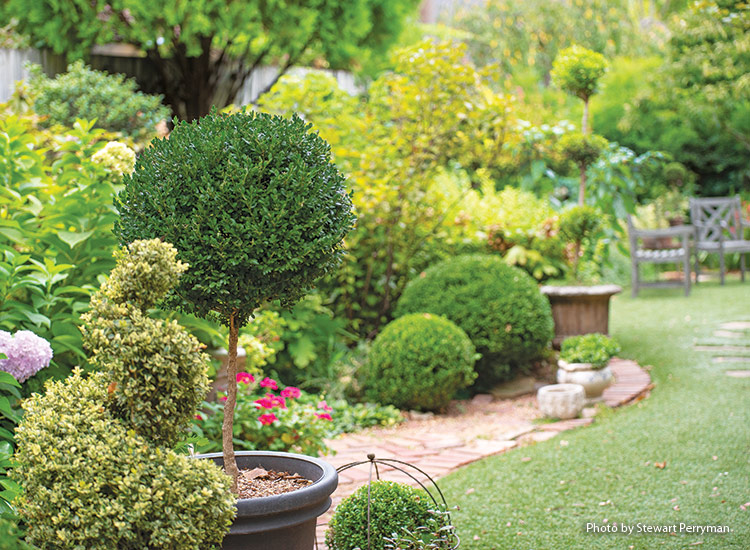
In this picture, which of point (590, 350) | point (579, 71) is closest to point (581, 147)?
point (579, 71)

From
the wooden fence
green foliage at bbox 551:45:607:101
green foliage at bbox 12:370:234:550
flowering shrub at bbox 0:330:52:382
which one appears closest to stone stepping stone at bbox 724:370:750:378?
green foliage at bbox 551:45:607:101

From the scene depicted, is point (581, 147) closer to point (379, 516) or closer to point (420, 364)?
point (420, 364)

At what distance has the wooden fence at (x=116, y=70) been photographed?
7125 mm

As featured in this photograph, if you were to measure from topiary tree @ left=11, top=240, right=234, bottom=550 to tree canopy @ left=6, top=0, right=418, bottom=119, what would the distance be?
5936 millimetres

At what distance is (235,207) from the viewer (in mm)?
1999

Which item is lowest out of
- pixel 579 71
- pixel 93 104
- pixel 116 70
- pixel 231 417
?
pixel 231 417

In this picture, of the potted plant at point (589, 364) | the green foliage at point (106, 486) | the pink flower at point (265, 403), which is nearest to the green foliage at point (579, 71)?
the potted plant at point (589, 364)

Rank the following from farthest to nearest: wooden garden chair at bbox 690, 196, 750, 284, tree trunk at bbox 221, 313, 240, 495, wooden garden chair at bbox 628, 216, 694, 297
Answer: wooden garden chair at bbox 690, 196, 750, 284 < wooden garden chair at bbox 628, 216, 694, 297 < tree trunk at bbox 221, 313, 240, 495

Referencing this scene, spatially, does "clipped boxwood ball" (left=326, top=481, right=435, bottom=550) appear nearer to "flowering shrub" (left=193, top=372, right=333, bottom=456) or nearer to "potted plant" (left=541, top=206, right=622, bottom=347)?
"flowering shrub" (left=193, top=372, right=333, bottom=456)

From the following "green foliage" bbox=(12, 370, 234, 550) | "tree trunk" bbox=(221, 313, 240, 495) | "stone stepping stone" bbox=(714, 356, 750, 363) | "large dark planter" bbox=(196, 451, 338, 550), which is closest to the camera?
"green foliage" bbox=(12, 370, 234, 550)

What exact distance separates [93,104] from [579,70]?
4.15 meters

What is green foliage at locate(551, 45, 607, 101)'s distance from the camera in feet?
19.6

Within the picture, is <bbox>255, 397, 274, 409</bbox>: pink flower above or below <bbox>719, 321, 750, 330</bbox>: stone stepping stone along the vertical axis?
above

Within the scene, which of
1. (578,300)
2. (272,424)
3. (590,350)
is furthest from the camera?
(578,300)
